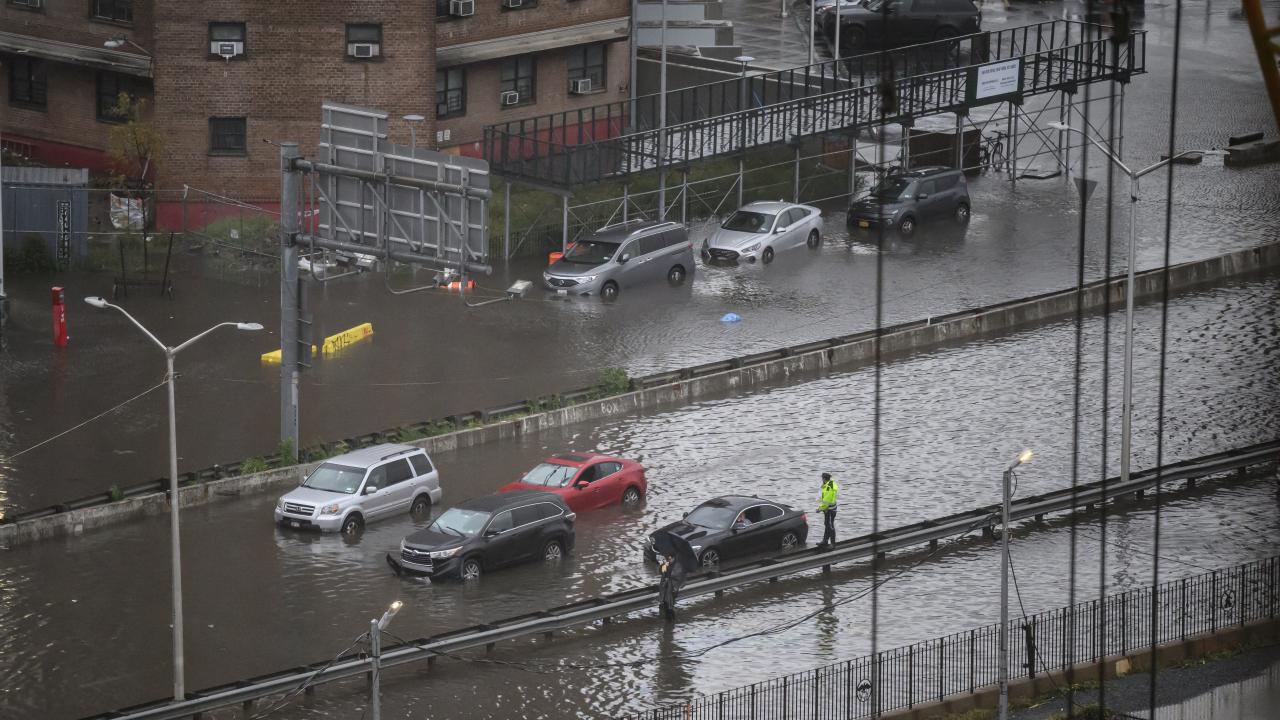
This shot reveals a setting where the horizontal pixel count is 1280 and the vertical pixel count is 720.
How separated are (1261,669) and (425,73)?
2985cm

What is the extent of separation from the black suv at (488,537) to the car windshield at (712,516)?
1938 mm

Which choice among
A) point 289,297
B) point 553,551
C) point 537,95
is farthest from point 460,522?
point 537,95

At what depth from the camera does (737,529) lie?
104ft

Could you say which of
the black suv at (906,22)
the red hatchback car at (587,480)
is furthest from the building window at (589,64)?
the red hatchback car at (587,480)

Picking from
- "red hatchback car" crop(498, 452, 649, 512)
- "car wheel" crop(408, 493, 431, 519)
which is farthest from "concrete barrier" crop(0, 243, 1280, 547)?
"red hatchback car" crop(498, 452, 649, 512)

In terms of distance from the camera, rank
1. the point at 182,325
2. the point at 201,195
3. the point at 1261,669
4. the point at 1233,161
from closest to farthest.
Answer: the point at 1261,669, the point at 182,325, the point at 201,195, the point at 1233,161

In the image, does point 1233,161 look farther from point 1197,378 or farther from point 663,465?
point 663,465

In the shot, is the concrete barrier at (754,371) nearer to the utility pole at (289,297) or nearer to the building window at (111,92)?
the utility pole at (289,297)

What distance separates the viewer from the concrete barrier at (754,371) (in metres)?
33.2

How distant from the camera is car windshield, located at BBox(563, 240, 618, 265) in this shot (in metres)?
47.2

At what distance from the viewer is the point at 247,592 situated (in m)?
30.4

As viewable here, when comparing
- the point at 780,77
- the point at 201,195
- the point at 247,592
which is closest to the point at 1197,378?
the point at 780,77

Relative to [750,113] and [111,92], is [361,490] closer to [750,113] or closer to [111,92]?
[750,113]

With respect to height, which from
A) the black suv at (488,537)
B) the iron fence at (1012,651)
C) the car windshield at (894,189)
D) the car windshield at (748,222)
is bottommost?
the iron fence at (1012,651)
